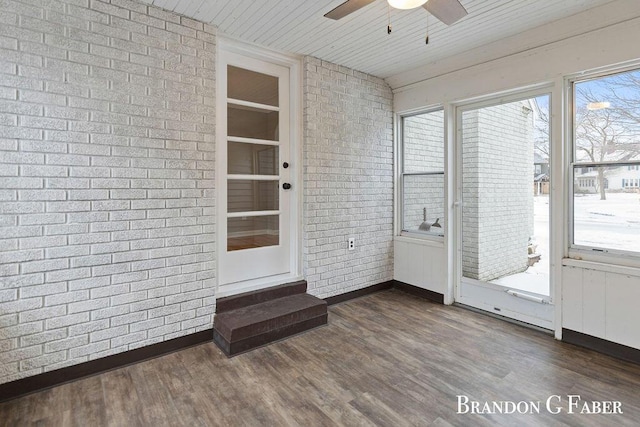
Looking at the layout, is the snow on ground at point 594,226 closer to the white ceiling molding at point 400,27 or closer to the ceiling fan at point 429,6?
the white ceiling molding at point 400,27

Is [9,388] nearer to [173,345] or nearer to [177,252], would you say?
[173,345]

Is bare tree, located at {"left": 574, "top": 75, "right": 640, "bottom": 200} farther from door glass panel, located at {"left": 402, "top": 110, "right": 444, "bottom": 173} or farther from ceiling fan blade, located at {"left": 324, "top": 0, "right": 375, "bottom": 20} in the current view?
ceiling fan blade, located at {"left": 324, "top": 0, "right": 375, "bottom": 20}

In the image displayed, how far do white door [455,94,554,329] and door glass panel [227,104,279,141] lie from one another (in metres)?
2.08

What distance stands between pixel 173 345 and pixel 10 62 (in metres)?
2.25

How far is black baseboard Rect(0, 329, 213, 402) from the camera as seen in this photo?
2.14 m

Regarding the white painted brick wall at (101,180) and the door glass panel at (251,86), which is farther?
the door glass panel at (251,86)

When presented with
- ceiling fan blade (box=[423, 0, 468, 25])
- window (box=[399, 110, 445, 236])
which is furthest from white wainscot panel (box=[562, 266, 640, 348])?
ceiling fan blade (box=[423, 0, 468, 25])

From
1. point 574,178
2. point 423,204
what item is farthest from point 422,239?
point 574,178

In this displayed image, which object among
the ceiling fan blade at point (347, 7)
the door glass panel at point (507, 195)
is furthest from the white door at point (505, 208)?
the ceiling fan blade at point (347, 7)

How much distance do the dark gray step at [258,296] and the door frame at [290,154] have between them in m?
0.07

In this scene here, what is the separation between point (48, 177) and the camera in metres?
2.21

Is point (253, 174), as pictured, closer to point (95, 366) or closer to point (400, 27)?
point (400, 27)

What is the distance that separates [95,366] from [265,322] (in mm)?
1247

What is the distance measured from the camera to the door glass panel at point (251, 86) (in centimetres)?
320
